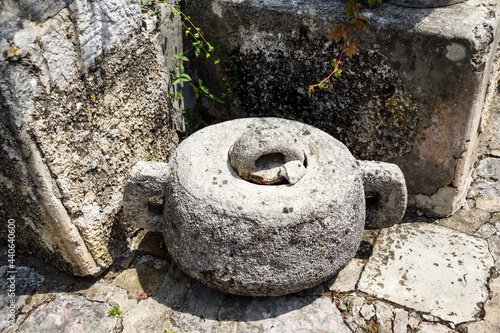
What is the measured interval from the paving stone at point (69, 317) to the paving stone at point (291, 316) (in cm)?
78

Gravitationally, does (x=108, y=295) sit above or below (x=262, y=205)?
below

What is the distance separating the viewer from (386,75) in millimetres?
2746

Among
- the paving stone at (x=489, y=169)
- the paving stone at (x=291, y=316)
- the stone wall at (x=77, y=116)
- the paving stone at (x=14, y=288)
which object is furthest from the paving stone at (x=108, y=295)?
the paving stone at (x=489, y=169)

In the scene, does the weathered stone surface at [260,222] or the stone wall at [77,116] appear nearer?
the stone wall at [77,116]

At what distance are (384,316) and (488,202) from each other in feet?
4.29

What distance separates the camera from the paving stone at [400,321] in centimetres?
240

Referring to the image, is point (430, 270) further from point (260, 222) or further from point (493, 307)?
point (260, 222)

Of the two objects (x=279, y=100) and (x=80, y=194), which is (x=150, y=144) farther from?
(x=279, y=100)

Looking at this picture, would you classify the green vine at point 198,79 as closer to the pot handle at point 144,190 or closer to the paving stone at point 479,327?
the pot handle at point 144,190

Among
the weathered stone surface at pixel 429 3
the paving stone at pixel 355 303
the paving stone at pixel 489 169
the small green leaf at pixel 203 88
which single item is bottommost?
the paving stone at pixel 355 303

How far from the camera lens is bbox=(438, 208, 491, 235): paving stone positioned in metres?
2.99

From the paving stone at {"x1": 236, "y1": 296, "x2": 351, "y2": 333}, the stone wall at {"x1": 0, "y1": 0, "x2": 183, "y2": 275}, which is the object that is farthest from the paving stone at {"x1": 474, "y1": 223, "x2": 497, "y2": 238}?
the stone wall at {"x1": 0, "y1": 0, "x2": 183, "y2": 275}

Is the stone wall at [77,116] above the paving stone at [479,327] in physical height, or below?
above

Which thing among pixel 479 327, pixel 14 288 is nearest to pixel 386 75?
pixel 479 327
